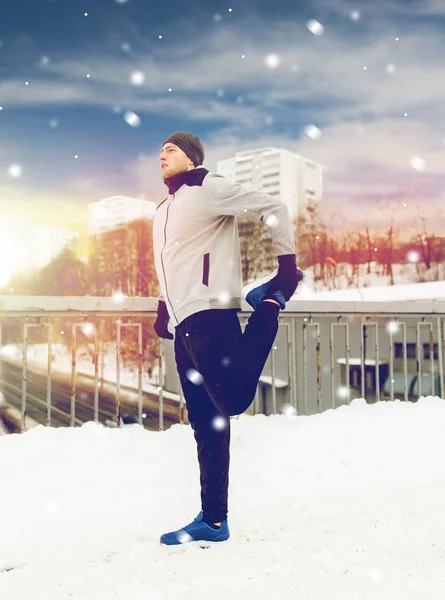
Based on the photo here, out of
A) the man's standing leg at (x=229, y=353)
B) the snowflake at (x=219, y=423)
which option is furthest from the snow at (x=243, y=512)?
the man's standing leg at (x=229, y=353)

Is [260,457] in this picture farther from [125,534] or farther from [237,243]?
[237,243]

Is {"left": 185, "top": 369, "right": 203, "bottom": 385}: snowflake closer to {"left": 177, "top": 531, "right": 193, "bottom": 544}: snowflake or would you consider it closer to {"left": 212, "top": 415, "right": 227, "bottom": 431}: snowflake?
{"left": 212, "top": 415, "right": 227, "bottom": 431}: snowflake

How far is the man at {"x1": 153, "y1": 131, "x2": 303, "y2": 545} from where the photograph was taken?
2.44 m

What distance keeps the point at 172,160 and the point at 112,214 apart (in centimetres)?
4103

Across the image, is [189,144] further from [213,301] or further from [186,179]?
[213,301]

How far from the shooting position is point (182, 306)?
254cm

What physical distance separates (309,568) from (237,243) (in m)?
1.42

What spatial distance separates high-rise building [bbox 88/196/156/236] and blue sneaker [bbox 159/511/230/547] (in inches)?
1290

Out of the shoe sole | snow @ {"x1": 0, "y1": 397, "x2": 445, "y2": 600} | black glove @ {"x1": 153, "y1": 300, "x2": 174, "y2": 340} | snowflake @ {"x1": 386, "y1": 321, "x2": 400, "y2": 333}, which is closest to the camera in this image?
snow @ {"x1": 0, "y1": 397, "x2": 445, "y2": 600}

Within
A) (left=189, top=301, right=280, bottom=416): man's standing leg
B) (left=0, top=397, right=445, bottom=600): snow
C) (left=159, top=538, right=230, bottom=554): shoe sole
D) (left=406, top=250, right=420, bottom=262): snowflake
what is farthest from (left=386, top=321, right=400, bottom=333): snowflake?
(left=406, top=250, right=420, bottom=262): snowflake

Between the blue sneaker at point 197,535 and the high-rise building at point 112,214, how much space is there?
32.8 meters

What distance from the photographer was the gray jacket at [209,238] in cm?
249

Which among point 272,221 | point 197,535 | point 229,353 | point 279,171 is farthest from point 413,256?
point 279,171

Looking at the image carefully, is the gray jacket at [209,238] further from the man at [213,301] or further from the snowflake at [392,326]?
the snowflake at [392,326]
